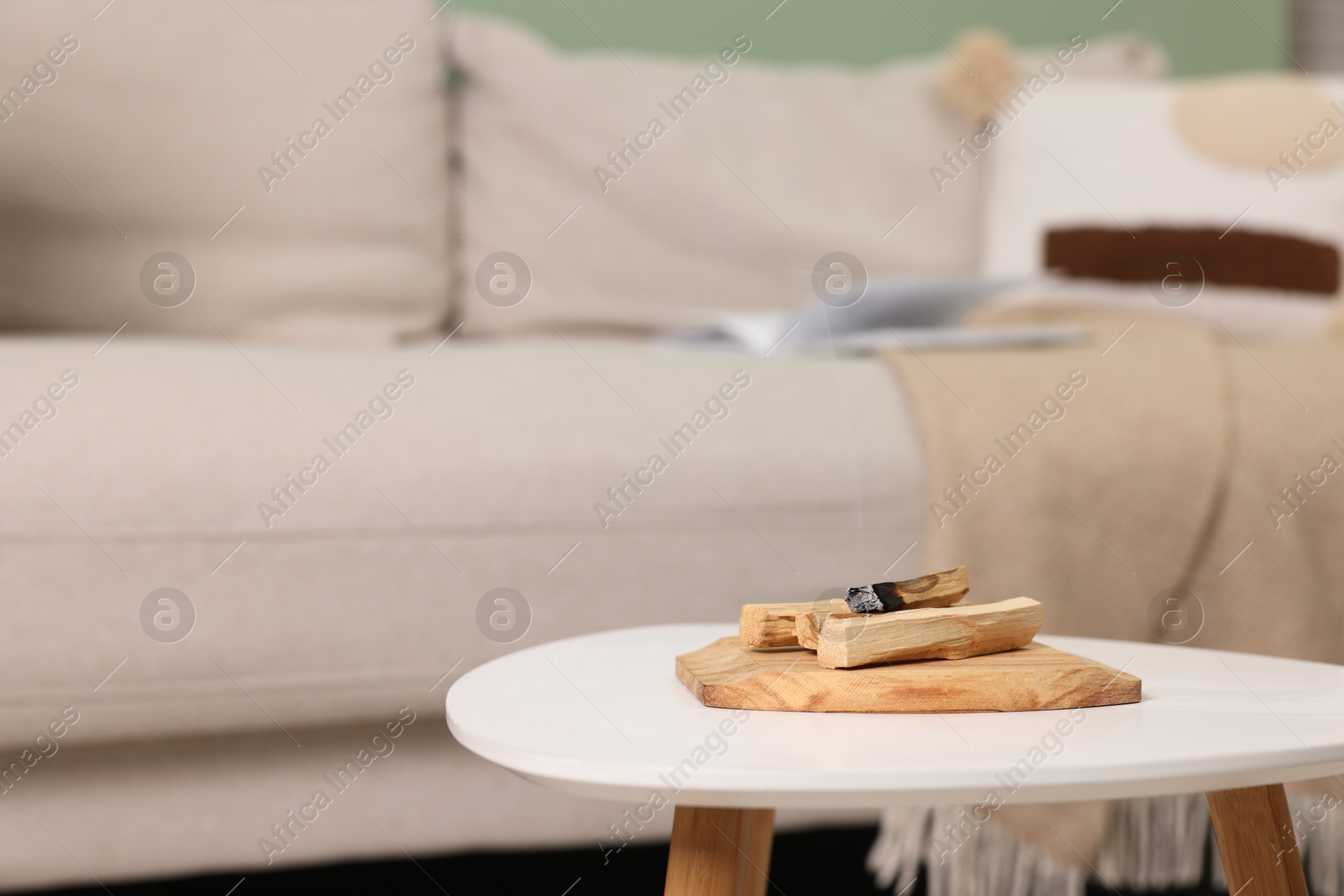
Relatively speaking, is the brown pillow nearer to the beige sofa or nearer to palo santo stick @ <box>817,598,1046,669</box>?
the beige sofa

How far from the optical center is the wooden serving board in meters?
0.43

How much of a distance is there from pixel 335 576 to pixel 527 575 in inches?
5.8

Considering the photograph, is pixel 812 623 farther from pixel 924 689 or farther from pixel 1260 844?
pixel 1260 844

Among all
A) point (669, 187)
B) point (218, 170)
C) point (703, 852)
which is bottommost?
point (703, 852)

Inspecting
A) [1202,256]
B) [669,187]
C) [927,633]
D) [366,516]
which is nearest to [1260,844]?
[927,633]

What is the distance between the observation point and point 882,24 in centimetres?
191

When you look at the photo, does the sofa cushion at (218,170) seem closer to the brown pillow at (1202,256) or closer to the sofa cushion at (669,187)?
the sofa cushion at (669,187)

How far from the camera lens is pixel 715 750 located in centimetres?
38

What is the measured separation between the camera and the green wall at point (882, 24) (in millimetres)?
1820

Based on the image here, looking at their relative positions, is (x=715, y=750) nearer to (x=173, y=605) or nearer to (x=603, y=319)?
(x=173, y=605)

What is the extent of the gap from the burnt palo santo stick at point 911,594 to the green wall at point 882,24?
1.52 meters

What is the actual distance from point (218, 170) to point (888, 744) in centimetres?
120

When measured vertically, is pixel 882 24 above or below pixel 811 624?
above

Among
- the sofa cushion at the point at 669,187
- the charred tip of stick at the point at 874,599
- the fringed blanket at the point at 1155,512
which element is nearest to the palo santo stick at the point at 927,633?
the charred tip of stick at the point at 874,599
